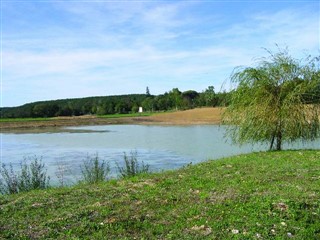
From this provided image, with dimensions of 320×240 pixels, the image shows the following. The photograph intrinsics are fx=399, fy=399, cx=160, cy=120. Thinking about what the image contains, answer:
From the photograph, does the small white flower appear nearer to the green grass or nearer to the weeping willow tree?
the green grass

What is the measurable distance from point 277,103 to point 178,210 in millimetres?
9542

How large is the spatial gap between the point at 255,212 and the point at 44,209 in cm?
353

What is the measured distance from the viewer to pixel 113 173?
51.2ft

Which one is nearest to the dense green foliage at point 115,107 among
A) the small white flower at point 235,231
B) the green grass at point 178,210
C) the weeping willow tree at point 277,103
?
the weeping willow tree at point 277,103

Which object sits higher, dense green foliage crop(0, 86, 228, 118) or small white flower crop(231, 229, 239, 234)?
dense green foliage crop(0, 86, 228, 118)

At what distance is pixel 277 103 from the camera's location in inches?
583

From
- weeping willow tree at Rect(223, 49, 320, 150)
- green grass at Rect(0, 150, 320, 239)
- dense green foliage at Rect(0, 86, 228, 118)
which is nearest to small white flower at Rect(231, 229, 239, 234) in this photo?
green grass at Rect(0, 150, 320, 239)

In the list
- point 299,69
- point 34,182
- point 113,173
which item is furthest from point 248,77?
point 34,182

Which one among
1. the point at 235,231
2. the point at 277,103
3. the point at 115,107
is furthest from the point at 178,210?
the point at 115,107

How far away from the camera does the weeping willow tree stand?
1460 cm

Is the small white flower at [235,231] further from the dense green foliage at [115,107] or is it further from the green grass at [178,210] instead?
the dense green foliage at [115,107]

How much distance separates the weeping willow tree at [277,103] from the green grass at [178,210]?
5895 mm

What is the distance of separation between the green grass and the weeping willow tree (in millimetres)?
5895

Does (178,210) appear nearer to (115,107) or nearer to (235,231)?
(235,231)
